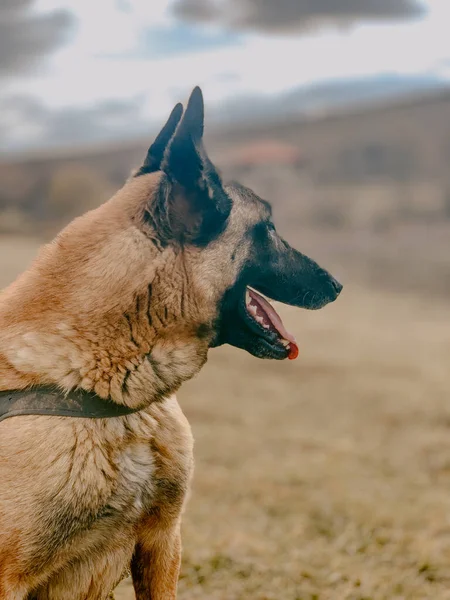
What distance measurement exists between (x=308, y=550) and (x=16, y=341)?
→ 3.19 meters

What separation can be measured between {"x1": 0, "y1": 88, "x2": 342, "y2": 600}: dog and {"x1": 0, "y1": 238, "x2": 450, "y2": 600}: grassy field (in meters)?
1.44

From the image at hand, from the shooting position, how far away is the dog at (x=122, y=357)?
8.87 feet

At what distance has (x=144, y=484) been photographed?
2.84 metres

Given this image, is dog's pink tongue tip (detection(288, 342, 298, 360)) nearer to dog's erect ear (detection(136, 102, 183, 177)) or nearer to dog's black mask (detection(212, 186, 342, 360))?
dog's black mask (detection(212, 186, 342, 360))

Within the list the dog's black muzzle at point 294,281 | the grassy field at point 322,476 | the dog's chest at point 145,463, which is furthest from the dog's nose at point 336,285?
the grassy field at point 322,476

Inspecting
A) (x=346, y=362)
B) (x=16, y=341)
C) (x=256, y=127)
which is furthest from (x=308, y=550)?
(x=256, y=127)

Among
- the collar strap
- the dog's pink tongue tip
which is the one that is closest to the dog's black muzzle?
the dog's pink tongue tip

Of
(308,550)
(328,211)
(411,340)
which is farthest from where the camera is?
(328,211)

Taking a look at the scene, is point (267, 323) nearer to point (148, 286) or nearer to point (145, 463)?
point (148, 286)

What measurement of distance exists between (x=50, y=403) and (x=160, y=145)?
112cm

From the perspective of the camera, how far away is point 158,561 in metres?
2.99

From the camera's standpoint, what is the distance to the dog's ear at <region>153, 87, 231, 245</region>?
279 cm

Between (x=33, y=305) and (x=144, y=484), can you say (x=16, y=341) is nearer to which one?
(x=33, y=305)

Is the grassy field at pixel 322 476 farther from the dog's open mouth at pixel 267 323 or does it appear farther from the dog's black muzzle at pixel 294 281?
the dog's black muzzle at pixel 294 281
